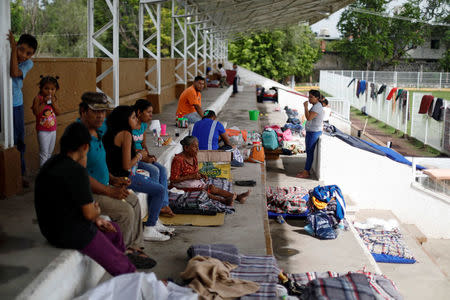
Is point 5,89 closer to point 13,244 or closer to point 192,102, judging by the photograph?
point 13,244

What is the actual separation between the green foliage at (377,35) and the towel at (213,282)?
52.1m

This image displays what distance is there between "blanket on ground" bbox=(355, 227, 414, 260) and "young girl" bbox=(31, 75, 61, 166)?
5.07m

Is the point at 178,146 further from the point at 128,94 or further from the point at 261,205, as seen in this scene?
the point at 128,94

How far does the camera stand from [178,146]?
350 inches

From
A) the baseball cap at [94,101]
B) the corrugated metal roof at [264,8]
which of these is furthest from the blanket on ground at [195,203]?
the corrugated metal roof at [264,8]

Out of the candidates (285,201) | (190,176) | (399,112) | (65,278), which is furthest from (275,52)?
(65,278)

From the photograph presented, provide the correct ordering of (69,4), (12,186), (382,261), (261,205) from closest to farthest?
(12,186), (261,205), (382,261), (69,4)

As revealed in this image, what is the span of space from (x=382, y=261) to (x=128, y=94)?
6694 mm

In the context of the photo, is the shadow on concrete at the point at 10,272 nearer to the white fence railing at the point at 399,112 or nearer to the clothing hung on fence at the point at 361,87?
the white fence railing at the point at 399,112

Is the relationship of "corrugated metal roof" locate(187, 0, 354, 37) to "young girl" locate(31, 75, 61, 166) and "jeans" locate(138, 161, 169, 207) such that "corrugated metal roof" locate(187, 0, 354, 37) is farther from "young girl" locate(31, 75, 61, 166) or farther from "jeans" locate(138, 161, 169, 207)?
"jeans" locate(138, 161, 169, 207)

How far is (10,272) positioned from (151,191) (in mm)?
1951

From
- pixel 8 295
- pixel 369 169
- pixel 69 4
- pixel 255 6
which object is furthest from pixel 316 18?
pixel 69 4

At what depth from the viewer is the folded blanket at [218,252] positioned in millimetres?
4836

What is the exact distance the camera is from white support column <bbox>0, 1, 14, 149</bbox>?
5.34 m
